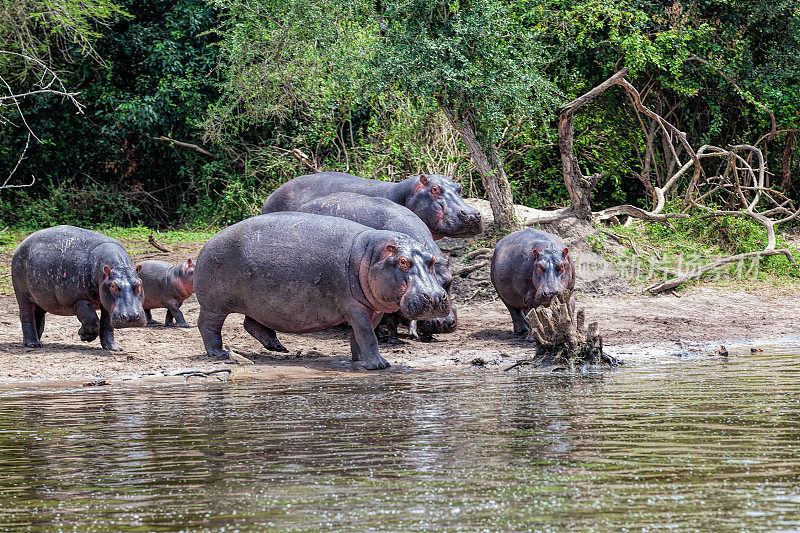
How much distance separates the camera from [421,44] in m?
12.7

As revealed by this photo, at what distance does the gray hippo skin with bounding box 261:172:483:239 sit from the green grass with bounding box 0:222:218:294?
4.31 metres

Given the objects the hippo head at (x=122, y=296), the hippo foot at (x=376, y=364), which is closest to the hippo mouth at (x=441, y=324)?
the hippo foot at (x=376, y=364)

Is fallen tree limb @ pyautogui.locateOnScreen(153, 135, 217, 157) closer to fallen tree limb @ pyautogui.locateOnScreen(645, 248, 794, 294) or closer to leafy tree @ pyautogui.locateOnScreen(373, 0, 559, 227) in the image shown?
leafy tree @ pyautogui.locateOnScreen(373, 0, 559, 227)

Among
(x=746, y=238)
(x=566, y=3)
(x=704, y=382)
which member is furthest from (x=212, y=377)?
(x=566, y=3)

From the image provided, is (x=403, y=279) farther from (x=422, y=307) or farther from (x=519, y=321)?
(x=519, y=321)

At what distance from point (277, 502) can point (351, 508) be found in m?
0.29

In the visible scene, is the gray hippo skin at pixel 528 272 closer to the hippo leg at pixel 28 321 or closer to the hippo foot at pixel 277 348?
the hippo foot at pixel 277 348

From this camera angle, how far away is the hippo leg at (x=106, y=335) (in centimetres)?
884

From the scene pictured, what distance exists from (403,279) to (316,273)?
951mm

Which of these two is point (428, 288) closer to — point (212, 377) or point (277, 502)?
point (212, 377)

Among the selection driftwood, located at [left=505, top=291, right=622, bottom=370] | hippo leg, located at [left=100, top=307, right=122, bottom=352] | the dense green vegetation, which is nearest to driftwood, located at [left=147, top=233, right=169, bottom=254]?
the dense green vegetation

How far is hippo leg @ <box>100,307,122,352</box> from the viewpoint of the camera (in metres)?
8.84

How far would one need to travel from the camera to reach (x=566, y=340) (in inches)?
302

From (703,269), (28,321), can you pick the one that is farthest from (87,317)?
(703,269)
